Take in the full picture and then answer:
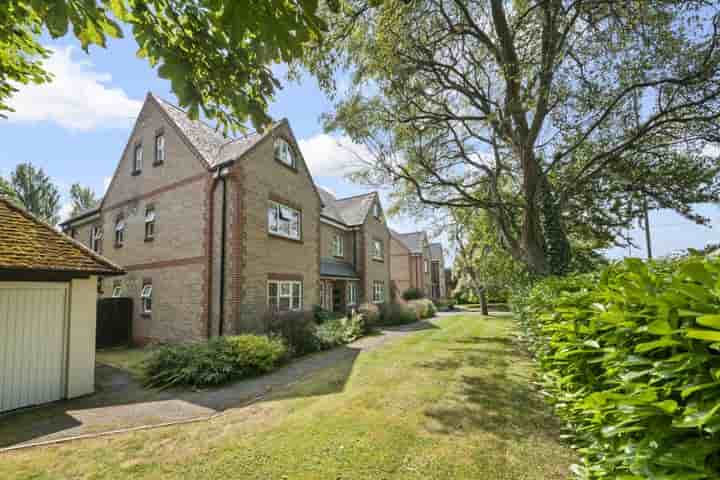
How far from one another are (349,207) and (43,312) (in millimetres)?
21238

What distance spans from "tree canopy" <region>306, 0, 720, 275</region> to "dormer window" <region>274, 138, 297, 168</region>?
441cm

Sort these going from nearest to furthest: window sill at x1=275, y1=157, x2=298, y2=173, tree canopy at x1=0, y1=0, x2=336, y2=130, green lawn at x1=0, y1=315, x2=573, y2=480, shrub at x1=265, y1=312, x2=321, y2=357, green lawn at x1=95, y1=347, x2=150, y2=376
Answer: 1. tree canopy at x1=0, y1=0, x2=336, y2=130
2. green lawn at x1=0, y1=315, x2=573, y2=480
3. green lawn at x1=95, y1=347, x2=150, y2=376
4. shrub at x1=265, y1=312, x2=321, y2=357
5. window sill at x1=275, y1=157, x2=298, y2=173

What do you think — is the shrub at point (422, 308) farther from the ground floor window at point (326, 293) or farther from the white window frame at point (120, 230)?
the white window frame at point (120, 230)

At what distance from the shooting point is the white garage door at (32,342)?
→ 6.66 m

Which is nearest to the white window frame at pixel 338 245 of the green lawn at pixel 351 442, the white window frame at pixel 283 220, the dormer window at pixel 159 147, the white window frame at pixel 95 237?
the white window frame at pixel 283 220

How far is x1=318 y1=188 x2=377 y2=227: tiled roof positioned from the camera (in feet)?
78.9

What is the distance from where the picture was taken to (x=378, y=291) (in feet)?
84.6

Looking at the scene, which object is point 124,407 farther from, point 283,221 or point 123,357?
point 283,221

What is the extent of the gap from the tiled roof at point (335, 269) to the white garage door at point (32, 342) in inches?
470

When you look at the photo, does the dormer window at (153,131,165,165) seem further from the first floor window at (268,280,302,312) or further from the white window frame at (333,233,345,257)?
the white window frame at (333,233,345,257)

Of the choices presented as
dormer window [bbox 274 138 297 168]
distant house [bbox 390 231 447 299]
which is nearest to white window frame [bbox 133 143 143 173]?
dormer window [bbox 274 138 297 168]

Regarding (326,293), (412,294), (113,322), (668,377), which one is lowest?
(412,294)

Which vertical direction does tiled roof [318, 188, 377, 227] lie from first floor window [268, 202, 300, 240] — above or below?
above

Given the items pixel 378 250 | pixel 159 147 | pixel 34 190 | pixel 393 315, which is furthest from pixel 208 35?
pixel 34 190
